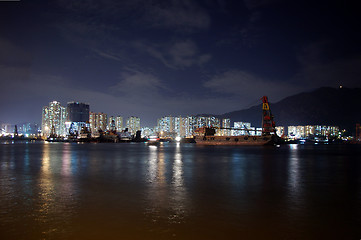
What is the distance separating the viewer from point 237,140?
12456 centimetres

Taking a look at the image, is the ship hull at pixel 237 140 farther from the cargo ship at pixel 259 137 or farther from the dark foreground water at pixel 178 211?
the dark foreground water at pixel 178 211

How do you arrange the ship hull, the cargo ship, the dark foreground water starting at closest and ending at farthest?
the dark foreground water → the ship hull → the cargo ship

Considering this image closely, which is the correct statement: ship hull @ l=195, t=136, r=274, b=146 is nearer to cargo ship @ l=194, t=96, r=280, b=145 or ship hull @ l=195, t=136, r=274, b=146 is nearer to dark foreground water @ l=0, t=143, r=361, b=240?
cargo ship @ l=194, t=96, r=280, b=145

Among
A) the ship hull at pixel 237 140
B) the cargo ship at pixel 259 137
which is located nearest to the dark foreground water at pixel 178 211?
the ship hull at pixel 237 140

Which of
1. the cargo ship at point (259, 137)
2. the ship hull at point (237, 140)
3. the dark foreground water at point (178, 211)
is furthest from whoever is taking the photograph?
the cargo ship at point (259, 137)

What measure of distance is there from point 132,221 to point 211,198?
15.3 ft

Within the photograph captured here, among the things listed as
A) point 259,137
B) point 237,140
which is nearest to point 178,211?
point 259,137

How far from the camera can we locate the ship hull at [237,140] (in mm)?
112544

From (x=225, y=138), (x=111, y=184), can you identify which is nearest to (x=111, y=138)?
(x=225, y=138)

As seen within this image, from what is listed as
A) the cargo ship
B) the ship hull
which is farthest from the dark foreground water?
the cargo ship

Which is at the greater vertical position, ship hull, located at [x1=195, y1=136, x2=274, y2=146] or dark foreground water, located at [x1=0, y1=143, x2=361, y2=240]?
dark foreground water, located at [x1=0, y1=143, x2=361, y2=240]

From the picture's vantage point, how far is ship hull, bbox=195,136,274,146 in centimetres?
11254

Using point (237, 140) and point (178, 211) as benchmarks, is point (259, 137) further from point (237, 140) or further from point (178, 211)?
point (178, 211)

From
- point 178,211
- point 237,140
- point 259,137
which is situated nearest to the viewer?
point 178,211
